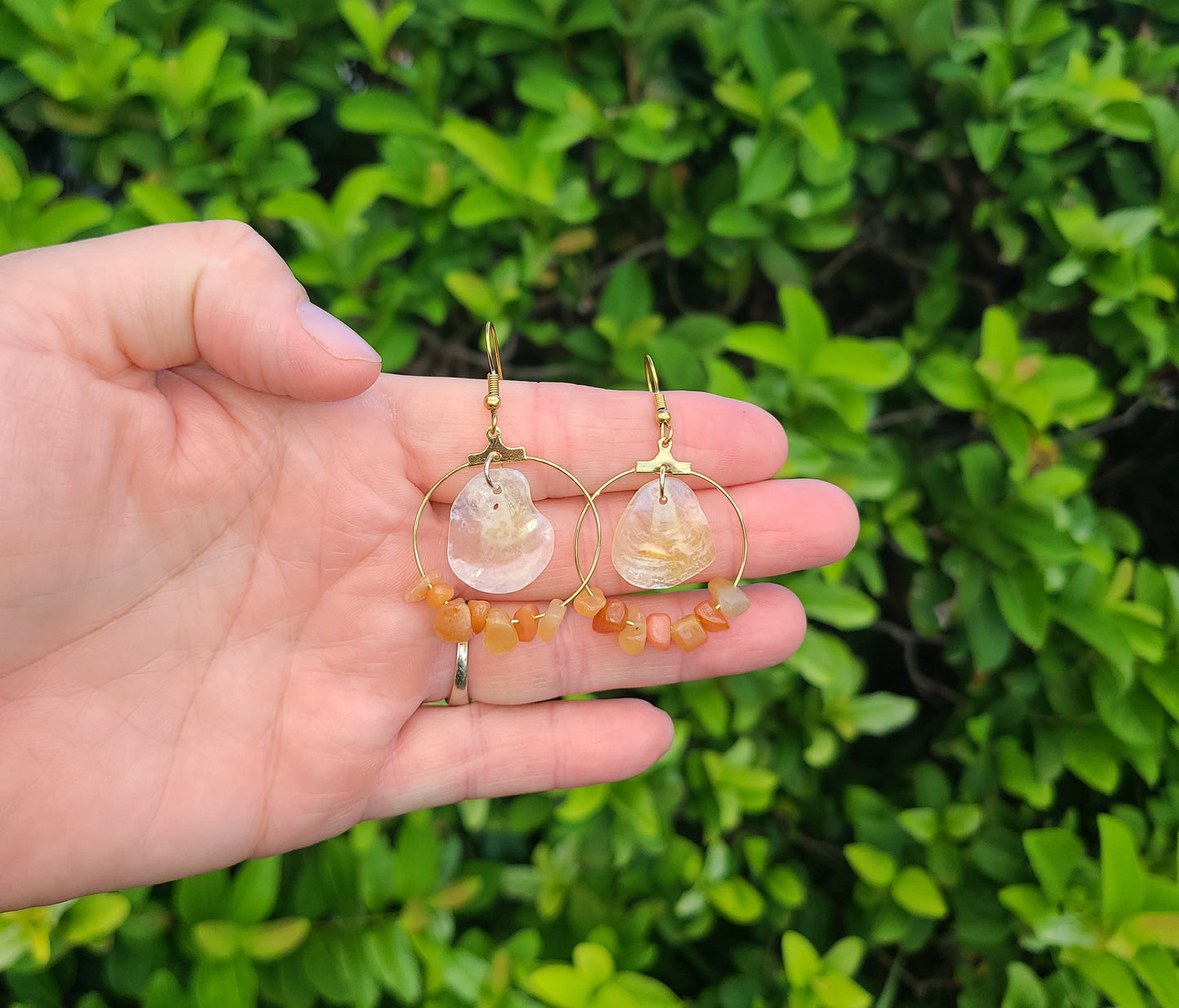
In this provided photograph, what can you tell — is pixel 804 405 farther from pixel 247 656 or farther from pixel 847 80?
pixel 247 656

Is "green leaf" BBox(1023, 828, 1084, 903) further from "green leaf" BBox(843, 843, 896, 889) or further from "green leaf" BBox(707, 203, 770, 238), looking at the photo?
"green leaf" BBox(707, 203, 770, 238)

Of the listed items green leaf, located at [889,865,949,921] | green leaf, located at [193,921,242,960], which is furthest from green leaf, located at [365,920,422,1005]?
green leaf, located at [889,865,949,921]

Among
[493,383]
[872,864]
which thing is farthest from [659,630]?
[872,864]

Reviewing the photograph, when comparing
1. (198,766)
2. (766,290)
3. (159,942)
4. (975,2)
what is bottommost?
(159,942)

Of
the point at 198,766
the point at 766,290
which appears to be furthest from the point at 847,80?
the point at 198,766

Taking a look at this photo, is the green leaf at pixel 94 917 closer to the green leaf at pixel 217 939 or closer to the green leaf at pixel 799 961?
the green leaf at pixel 217 939
